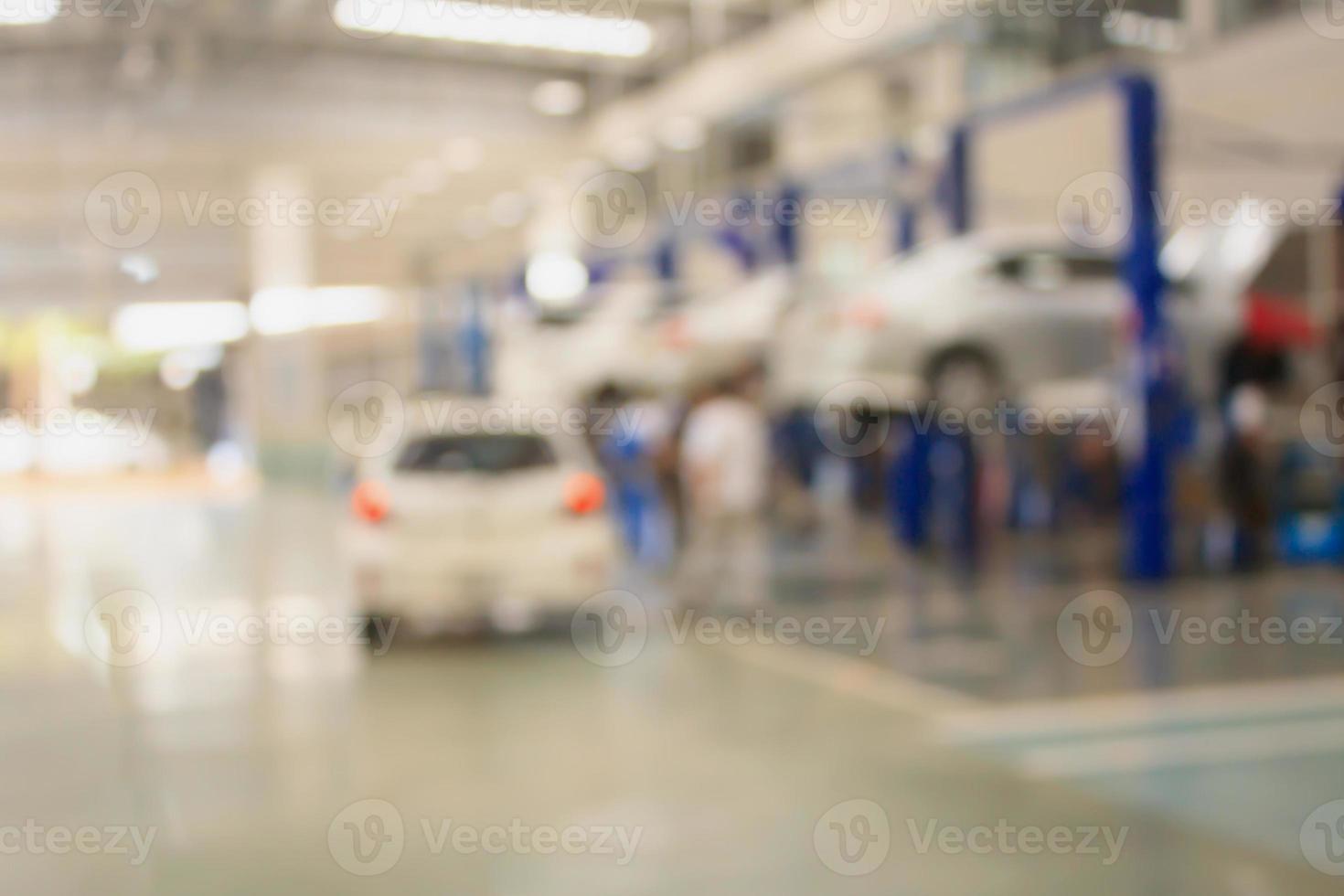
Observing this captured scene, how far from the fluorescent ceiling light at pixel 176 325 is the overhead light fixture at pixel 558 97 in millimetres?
5334

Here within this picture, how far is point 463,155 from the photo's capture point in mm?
20016

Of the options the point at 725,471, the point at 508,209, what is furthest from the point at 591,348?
the point at 508,209

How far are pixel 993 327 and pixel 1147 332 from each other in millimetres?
1146

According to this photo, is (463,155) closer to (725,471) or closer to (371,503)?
(725,471)

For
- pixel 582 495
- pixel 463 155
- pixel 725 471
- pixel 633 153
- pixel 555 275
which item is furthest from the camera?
pixel 633 153

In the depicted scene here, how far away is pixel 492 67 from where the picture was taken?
18.2 m

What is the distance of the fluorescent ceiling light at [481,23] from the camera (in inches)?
553

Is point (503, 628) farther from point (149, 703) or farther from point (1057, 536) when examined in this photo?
point (1057, 536)

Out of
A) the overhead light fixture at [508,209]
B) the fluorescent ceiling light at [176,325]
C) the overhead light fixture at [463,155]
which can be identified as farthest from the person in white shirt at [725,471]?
the overhead light fixture at [508,209]

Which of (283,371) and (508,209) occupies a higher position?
(508,209)

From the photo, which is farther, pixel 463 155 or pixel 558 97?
pixel 558 97

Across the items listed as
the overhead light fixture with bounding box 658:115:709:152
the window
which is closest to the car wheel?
the window

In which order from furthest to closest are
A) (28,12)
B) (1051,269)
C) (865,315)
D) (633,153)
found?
(633,153) → (1051,269) → (865,315) → (28,12)

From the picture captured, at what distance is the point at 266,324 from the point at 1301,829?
18029mm
